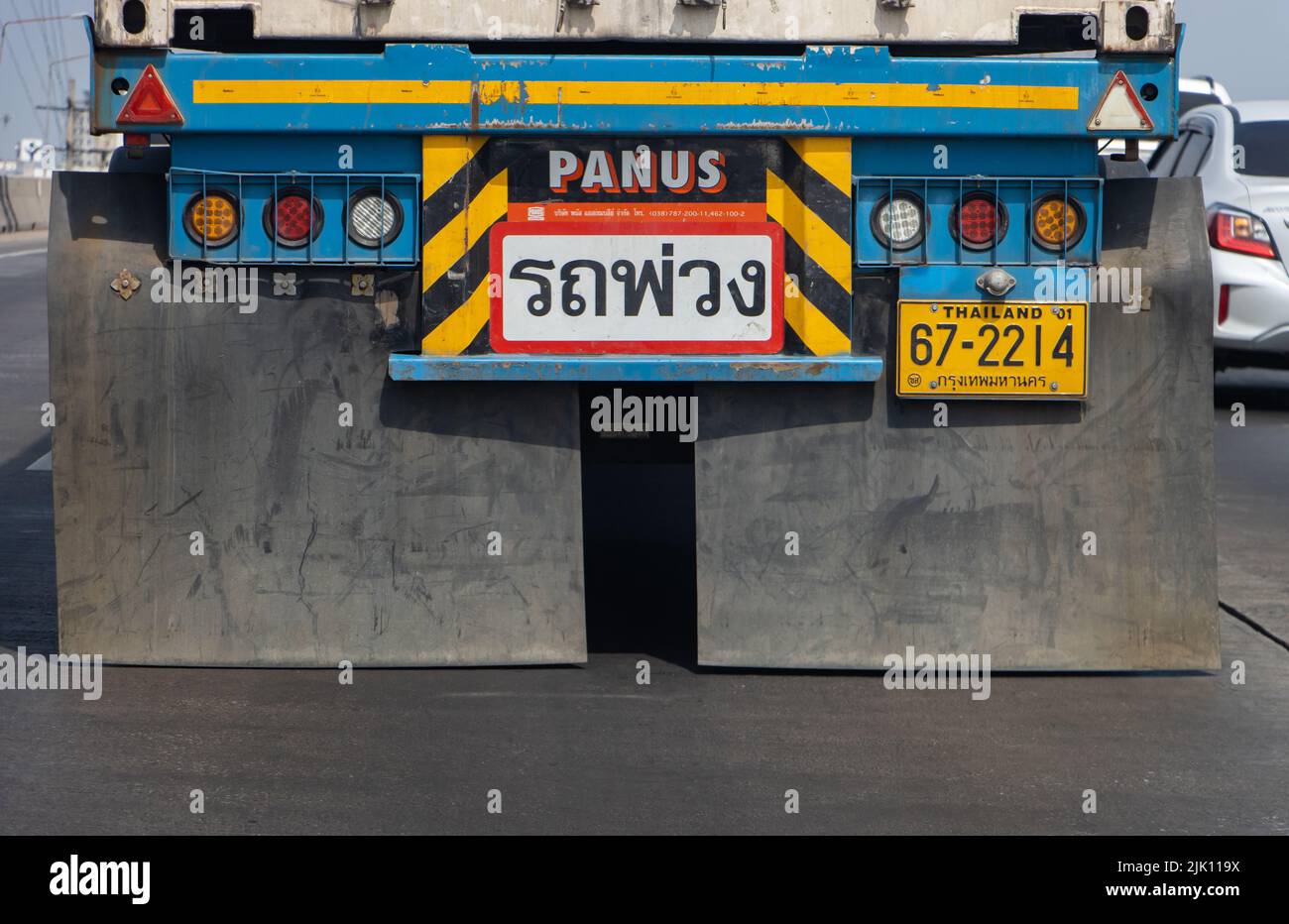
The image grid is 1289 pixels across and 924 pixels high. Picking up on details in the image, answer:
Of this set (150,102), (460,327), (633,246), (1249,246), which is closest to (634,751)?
(460,327)

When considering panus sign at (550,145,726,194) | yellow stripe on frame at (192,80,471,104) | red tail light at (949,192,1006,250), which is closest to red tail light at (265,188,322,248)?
yellow stripe on frame at (192,80,471,104)

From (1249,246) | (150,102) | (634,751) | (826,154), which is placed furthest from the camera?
(1249,246)

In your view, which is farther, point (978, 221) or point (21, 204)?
point (21, 204)

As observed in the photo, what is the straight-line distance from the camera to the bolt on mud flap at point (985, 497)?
228 inches

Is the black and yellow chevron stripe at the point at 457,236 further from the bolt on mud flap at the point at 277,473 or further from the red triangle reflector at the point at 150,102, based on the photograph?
the red triangle reflector at the point at 150,102

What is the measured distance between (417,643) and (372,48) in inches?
75.2

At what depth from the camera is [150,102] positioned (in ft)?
Answer: 18.4

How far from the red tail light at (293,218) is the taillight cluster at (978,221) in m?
1.76

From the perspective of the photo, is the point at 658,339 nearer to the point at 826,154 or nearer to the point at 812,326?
the point at 812,326

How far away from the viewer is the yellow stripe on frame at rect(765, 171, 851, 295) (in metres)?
5.71

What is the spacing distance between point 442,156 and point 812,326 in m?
1.27

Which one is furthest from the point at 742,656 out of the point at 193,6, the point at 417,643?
the point at 193,6

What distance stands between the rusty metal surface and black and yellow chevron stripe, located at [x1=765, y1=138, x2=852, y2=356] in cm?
36
